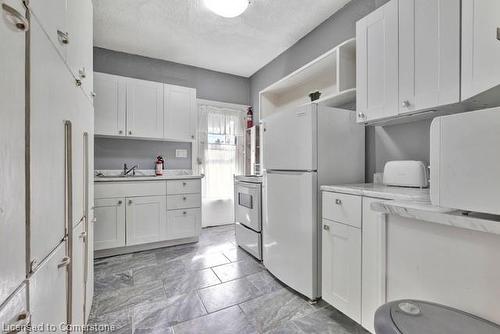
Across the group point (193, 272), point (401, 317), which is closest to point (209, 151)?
point (193, 272)

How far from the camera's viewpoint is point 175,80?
3410mm

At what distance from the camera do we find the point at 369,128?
6.49ft

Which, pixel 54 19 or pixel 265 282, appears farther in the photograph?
pixel 265 282

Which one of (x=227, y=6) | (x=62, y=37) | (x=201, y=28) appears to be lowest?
(x=62, y=37)

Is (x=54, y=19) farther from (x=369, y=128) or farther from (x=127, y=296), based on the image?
(x=369, y=128)

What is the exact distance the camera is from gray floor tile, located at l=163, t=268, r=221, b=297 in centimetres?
187

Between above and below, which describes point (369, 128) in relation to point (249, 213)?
above

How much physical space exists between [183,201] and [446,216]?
8.76 feet

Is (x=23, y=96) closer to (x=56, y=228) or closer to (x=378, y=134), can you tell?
(x=56, y=228)

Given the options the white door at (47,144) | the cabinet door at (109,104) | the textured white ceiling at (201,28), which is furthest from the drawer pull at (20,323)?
the cabinet door at (109,104)

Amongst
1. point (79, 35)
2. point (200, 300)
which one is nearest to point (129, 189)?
point (200, 300)

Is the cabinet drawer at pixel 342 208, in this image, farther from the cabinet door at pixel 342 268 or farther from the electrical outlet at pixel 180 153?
the electrical outlet at pixel 180 153

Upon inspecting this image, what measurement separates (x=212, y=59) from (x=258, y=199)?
226cm

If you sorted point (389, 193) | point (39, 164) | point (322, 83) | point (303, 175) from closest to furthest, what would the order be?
point (39, 164)
point (389, 193)
point (303, 175)
point (322, 83)
